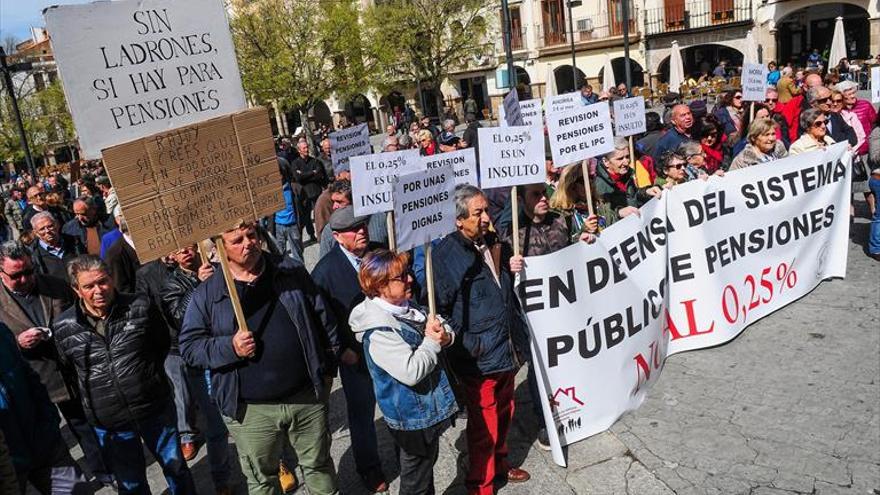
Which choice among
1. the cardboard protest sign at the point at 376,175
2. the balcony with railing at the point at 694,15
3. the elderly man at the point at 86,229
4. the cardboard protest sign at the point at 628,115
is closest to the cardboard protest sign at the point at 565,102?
the cardboard protest sign at the point at 628,115

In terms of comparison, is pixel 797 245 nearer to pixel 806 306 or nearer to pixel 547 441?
pixel 806 306

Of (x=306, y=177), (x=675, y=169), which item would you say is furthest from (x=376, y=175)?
(x=306, y=177)

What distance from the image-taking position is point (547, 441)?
446cm

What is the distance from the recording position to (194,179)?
320 centimetres

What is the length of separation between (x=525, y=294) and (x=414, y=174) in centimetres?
115

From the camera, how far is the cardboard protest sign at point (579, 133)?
5082 mm

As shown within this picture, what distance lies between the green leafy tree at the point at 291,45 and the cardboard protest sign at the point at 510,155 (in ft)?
86.2

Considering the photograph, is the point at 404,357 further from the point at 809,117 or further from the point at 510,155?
the point at 809,117

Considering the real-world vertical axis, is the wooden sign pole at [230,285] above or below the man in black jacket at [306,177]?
above

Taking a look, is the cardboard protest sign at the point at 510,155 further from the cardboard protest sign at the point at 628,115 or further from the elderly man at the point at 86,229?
the elderly man at the point at 86,229

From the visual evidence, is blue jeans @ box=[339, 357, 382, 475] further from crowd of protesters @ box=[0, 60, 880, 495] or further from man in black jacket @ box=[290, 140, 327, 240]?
man in black jacket @ box=[290, 140, 327, 240]

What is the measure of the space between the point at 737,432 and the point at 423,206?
2558mm

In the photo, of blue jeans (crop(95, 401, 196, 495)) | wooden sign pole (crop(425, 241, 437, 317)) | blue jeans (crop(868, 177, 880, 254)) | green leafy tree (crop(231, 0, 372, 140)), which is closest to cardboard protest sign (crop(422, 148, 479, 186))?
wooden sign pole (crop(425, 241, 437, 317))

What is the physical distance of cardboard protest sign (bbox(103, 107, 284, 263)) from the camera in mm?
3008
